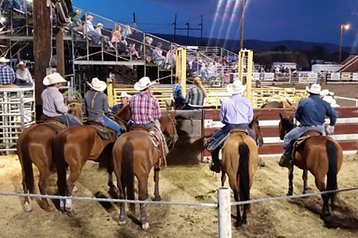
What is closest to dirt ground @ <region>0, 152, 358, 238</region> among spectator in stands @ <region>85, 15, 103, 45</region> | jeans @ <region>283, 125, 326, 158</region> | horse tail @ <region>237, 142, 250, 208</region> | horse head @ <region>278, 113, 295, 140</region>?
horse tail @ <region>237, 142, 250, 208</region>

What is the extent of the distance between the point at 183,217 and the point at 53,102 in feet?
9.54

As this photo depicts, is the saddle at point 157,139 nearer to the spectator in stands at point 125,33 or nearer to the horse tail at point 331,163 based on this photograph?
the horse tail at point 331,163

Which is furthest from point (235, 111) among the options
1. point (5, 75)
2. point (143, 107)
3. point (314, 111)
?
point (5, 75)

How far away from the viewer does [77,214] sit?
20.9 ft

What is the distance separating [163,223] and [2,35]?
44.7ft

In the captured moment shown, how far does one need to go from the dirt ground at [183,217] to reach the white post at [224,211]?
2.33 metres

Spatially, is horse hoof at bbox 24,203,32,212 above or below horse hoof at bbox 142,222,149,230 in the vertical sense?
above

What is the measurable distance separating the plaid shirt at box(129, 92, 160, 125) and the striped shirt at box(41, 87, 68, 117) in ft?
4.22

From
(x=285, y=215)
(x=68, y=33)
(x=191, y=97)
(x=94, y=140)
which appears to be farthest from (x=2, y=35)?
(x=285, y=215)

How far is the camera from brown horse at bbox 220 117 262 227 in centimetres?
583

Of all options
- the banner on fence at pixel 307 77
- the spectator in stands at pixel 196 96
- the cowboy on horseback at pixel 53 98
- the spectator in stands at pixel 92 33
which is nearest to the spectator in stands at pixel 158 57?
the spectator in stands at pixel 92 33

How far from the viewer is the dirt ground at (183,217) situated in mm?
5711

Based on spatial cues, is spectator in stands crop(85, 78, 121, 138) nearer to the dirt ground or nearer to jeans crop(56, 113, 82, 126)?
jeans crop(56, 113, 82, 126)

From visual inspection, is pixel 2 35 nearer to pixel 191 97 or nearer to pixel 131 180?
pixel 191 97
